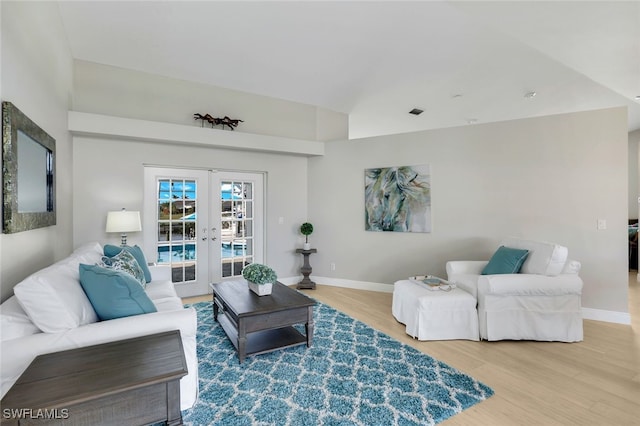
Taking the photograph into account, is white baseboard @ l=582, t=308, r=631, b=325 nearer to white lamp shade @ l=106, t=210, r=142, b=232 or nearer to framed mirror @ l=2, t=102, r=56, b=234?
framed mirror @ l=2, t=102, r=56, b=234

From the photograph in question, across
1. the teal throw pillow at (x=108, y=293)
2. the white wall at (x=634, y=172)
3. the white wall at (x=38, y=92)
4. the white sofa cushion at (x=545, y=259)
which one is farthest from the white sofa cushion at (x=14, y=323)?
the white wall at (x=634, y=172)

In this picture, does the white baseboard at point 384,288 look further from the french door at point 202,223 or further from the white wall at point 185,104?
the white wall at point 185,104

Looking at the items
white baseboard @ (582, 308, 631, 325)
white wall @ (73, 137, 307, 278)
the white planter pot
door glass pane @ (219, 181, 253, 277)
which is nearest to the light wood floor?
white baseboard @ (582, 308, 631, 325)

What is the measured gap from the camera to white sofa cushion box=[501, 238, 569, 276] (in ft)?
10.2

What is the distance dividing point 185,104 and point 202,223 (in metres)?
1.79

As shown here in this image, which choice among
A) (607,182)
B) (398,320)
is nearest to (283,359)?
(398,320)

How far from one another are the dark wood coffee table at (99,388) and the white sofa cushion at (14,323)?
0.22 meters

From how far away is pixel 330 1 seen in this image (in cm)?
275

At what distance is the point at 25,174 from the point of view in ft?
6.65

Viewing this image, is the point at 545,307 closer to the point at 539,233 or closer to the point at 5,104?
the point at 539,233

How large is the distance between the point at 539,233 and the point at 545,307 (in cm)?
124

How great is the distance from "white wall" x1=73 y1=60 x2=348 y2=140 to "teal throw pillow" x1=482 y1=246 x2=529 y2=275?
3332mm

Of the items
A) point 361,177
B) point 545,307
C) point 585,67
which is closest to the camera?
point 545,307

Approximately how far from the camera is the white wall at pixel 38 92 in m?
Answer: 1.81
